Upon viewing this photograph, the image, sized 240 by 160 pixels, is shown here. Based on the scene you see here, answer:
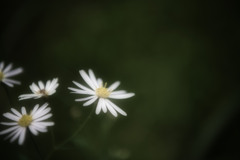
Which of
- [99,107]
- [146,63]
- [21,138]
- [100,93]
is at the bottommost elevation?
[21,138]

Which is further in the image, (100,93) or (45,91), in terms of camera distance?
(100,93)

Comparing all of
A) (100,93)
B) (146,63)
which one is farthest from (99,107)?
(146,63)

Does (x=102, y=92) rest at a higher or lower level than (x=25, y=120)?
higher

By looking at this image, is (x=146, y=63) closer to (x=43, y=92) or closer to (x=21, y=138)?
(x=43, y=92)

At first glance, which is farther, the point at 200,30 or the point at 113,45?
the point at 200,30

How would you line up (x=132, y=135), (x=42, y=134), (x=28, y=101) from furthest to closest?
(x=132, y=135) → (x=42, y=134) → (x=28, y=101)

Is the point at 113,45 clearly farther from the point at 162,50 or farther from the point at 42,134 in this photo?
→ the point at 42,134

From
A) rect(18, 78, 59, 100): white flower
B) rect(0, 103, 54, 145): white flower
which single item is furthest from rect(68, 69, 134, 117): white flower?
rect(0, 103, 54, 145): white flower

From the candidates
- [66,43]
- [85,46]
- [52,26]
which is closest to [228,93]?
[85,46]
